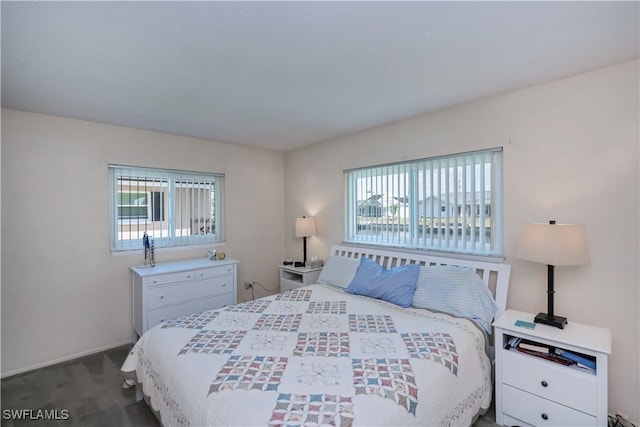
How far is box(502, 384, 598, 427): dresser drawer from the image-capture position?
1735 mm

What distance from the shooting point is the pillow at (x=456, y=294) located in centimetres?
230

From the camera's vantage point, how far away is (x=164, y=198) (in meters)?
3.63

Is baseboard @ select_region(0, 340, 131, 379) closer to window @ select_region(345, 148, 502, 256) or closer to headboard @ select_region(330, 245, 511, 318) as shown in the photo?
headboard @ select_region(330, 245, 511, 318)

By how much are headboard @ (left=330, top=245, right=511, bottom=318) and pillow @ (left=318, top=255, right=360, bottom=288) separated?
0.25 meters

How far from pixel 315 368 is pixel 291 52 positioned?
1.83 metres

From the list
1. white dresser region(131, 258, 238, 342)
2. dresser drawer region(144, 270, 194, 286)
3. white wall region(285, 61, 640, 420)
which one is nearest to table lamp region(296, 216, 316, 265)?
white dresser region(131, 258, 238, 342)

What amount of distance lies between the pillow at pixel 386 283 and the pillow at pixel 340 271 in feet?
0.46

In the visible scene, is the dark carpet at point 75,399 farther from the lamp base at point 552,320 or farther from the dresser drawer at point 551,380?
the lamp base at point 552,320

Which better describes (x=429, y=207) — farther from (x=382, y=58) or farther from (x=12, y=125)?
(x=12, y=125)

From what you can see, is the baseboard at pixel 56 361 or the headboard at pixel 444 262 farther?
the baseboard at pixel 56 361

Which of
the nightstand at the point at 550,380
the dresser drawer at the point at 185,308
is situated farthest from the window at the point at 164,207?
the nightstand at the point at 550,380

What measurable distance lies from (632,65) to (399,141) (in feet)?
5.73

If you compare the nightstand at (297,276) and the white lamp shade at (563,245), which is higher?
the white lamp shade at (563,245)

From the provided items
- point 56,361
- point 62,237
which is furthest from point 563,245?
point 56,361
